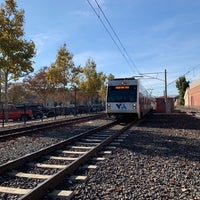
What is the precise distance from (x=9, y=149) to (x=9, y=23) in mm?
17874

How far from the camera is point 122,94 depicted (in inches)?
782

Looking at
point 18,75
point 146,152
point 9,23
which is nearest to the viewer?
point 146,152

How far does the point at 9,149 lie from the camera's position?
9133mm

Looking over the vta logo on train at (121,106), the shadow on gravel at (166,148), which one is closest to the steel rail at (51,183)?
the shadow on gravel at (166,148)

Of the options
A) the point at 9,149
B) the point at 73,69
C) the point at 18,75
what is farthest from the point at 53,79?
the point at 9,149

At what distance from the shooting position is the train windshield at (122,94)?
19670mm

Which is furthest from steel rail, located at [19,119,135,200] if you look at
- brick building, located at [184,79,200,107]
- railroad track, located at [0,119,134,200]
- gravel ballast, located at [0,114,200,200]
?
brick building, located at [184,79,200,107]

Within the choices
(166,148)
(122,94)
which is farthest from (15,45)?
(166,148)

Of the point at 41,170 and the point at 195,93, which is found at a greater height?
the point at 195,93

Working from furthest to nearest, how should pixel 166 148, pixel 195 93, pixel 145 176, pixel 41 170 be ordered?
pixel 195 93
pixel 166 148
pixel 41 170
pixel 145 176

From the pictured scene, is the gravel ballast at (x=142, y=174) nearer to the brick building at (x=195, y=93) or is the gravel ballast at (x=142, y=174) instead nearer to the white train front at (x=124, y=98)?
the white train front at (x=124, y=98)

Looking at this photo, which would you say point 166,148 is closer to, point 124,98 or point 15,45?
point 124,98

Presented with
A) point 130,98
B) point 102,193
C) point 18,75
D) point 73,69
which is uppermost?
point 73,69

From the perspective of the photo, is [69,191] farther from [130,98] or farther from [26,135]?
[130,98]
